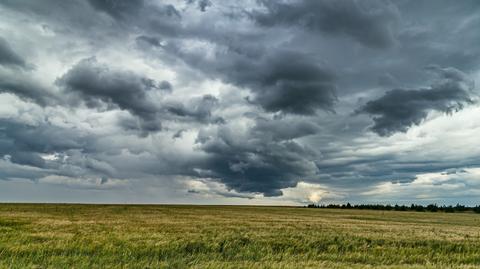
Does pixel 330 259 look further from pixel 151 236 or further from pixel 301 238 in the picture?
pixel 151 236

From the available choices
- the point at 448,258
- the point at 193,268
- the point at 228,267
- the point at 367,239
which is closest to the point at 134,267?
the point at 193,268

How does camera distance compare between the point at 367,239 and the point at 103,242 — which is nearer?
the point at 103,242

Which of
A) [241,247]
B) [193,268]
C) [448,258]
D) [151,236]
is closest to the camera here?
[193,268]

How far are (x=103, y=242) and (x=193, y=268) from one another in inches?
306

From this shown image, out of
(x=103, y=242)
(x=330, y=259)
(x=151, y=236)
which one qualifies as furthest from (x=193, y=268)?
(x=151, y=236)

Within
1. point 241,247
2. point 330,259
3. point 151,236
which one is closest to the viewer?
point 330,259

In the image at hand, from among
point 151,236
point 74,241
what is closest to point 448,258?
point 151,236

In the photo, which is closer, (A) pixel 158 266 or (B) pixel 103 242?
(A) pixel 158 266

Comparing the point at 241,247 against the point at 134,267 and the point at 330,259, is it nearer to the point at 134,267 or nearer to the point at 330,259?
the point at 330,259

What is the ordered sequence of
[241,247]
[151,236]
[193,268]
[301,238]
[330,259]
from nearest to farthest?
[193,268] → [330,259] → [241,247] → [151,236] → [301,238]

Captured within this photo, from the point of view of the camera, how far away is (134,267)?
1325 centimetres

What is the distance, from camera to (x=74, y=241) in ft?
62.0

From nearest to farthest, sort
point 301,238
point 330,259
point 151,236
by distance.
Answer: point 330,259, point 151,236, point 301,238

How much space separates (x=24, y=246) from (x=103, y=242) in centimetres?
321
